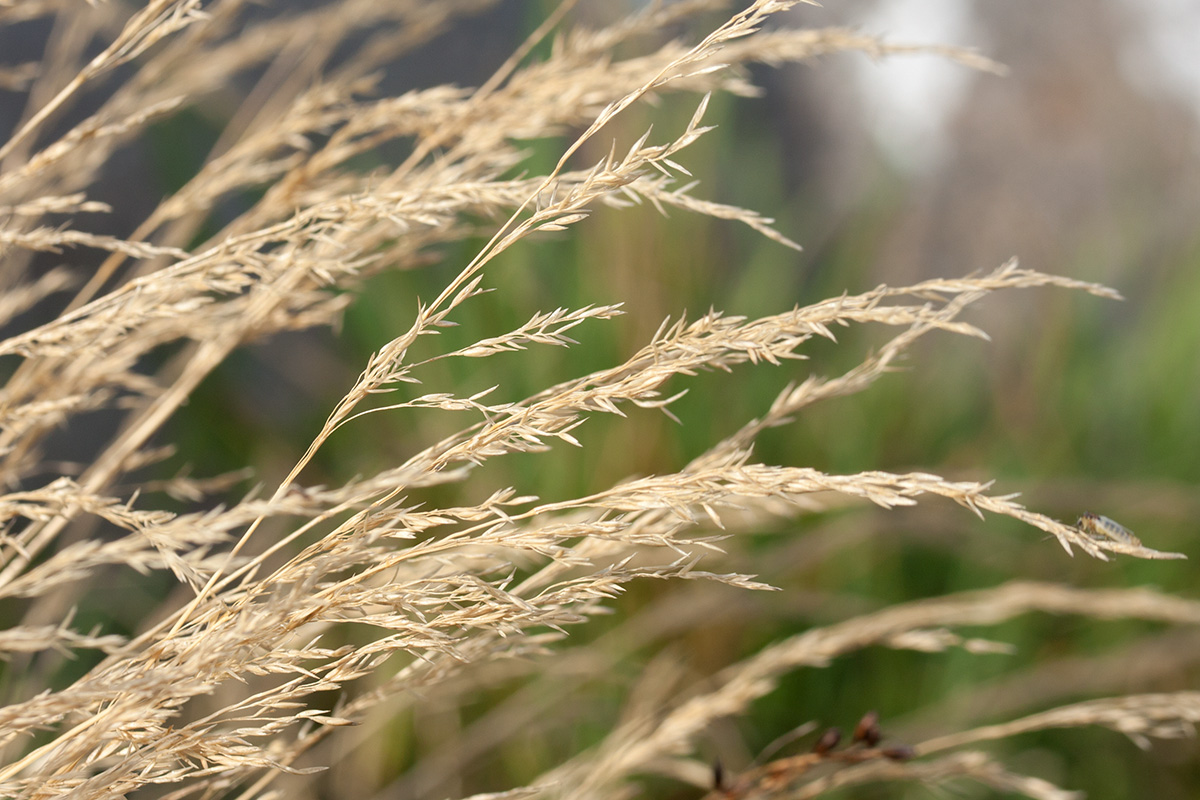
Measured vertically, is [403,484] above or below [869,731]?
above

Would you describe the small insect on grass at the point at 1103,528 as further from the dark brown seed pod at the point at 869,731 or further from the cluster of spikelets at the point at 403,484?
the dark brown seed pod at the point at 869,731

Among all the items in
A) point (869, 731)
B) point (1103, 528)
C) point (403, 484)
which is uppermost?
point (403, 484)

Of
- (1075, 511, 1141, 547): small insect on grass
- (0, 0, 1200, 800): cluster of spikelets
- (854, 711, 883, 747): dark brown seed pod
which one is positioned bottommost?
(854, 711, 883, 747): dark brown seed pod

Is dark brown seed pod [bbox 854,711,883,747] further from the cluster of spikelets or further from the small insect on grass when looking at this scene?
the small insect on grass

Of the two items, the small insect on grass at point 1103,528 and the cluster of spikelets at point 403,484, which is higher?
the cluster of spikelets at point 403,484

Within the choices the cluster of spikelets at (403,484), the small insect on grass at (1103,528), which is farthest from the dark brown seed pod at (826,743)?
the small insect on grass at (1103,528)

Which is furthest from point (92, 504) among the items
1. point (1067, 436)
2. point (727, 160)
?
point (1067, 436)

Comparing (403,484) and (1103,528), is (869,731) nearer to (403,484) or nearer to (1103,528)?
(1103,528)

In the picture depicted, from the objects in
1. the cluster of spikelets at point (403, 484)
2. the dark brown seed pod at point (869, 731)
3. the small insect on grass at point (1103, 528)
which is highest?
the cluster of spikelets at point (403, 484)

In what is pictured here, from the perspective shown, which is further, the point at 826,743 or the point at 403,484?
the point at 826,743

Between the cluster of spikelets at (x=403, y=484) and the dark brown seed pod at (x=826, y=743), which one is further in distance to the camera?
the dark brown seed pod at (x=826, y=743)

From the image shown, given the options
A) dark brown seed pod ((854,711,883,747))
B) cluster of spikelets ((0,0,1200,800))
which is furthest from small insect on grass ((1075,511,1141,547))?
dark brown seed pod ((854,711,883,747))

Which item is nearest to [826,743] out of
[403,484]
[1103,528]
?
[1103,528]

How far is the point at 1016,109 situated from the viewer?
4.43 m
